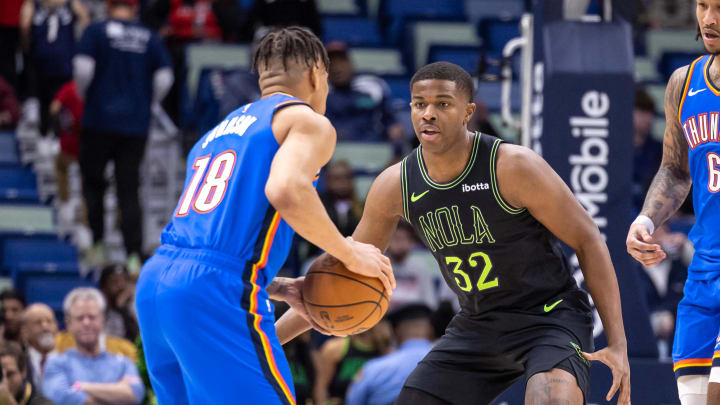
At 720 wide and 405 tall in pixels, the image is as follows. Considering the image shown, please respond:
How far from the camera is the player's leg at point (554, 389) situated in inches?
173

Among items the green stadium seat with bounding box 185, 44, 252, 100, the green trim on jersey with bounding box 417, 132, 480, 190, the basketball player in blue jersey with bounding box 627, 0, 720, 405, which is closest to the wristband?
the basketball player in blue jersey with bounding box 627, 0, 720, 405

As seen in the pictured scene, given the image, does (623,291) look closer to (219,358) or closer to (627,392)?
(627,392)

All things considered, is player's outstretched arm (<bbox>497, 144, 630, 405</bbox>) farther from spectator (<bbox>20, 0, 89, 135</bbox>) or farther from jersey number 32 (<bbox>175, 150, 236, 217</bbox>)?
spectator (<bbox>20, 0, 89, 135</bbox>)

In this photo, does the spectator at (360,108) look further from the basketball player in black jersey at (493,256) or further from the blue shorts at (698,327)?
the blue shorts at (698,327)

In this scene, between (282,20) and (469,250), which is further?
(282,20)

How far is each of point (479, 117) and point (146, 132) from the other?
2979 millimetres

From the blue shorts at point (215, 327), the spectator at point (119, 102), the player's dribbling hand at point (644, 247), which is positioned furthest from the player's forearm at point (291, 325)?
the spectator at point (119, 102)

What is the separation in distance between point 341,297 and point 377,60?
8.96 meters

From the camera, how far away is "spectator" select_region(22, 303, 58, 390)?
8289mm

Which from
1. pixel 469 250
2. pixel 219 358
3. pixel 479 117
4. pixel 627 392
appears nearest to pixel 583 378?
pixel 627 392

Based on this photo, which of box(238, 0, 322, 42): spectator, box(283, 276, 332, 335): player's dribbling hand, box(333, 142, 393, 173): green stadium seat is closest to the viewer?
box(283, 276, 332, 335): player's dribbling hand

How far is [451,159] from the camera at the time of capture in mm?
4871

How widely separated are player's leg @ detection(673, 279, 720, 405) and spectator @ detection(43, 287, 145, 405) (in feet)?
15.1

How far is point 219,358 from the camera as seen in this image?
3992mm
